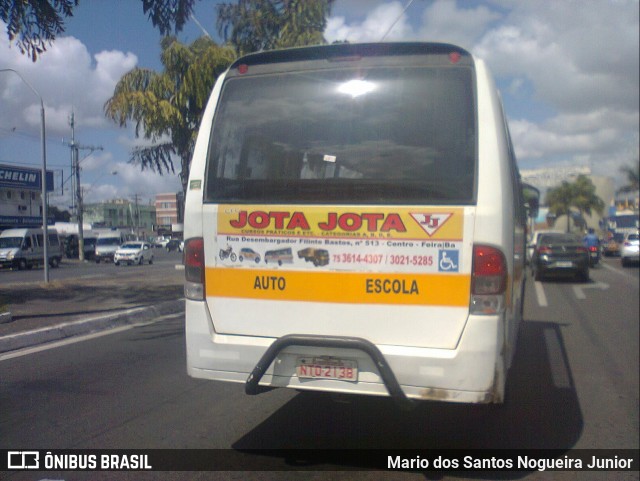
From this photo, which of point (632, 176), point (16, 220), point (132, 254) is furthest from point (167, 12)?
point (632, 176)

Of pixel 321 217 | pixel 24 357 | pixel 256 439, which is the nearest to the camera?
pixel 321 217

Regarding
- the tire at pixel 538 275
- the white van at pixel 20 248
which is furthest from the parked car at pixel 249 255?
the white van at pixel 20 248

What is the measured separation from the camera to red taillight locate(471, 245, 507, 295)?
142 inches

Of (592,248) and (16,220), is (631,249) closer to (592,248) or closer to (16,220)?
(592,248)

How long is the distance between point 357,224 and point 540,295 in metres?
12.7

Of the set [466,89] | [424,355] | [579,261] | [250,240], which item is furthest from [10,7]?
[579,261]

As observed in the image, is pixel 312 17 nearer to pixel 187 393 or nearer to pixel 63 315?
pixel 63 315

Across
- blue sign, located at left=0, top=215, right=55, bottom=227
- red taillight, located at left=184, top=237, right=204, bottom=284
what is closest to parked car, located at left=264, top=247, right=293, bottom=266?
red taillight, located at left=184, top=237, right=204, bottom=284

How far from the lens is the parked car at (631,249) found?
25484 millimetres

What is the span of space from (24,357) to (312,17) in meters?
8.10

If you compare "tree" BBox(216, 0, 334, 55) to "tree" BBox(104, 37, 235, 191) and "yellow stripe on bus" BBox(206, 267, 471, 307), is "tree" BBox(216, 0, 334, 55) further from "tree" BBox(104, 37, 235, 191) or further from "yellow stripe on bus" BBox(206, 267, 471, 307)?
"yellow stripe on bus" BBox(206, 267, 471, 307)

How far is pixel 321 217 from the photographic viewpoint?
394 centimetres

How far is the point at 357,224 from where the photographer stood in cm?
385

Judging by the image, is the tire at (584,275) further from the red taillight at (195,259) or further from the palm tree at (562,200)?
the palm tree at (562,200)
